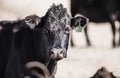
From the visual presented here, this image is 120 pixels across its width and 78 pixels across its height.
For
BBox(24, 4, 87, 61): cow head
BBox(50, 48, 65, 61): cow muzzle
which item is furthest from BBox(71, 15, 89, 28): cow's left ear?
BBox(50, 48, 65, 61): cow muzzle

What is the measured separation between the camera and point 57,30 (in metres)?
8.94

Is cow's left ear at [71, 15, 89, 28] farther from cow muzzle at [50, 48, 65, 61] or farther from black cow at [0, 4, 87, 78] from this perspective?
cow muzzle at [50, 48, 65, 61]

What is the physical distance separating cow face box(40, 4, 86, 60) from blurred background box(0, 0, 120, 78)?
13.9 feet

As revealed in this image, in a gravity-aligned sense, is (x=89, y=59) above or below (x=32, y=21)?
below

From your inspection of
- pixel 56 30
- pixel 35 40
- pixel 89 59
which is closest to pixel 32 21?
pixel 35 40

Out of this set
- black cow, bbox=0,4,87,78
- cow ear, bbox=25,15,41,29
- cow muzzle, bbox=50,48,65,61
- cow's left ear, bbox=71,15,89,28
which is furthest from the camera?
cow's left ear, bbox=71,15,89,28

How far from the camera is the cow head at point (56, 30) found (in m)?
8.76

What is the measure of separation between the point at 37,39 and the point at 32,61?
33cm

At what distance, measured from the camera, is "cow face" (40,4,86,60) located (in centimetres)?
875

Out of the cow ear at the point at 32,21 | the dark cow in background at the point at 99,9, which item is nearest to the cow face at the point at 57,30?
the cow ear at the point at 32,21

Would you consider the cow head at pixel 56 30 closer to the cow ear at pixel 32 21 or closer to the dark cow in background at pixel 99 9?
the cow ear at pixel 32 21

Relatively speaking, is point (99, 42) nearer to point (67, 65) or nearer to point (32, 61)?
point (67, 65)

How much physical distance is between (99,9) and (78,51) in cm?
392

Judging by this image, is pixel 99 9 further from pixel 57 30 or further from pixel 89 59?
pixel 57 30
